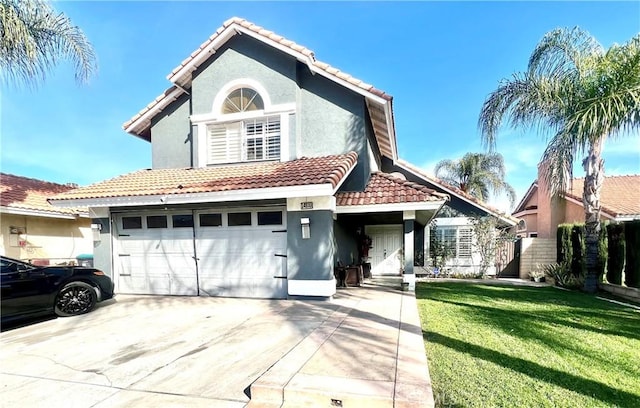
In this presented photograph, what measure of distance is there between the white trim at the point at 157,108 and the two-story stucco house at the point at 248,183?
0.06 metres

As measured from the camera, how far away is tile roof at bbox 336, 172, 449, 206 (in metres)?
9.36

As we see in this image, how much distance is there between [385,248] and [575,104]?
985cm

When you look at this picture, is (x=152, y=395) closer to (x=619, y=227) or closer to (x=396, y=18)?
(x=396, y=18)

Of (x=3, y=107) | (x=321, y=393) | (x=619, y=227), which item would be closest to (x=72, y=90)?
(x=3, y=107)

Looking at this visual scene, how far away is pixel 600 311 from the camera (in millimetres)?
8289

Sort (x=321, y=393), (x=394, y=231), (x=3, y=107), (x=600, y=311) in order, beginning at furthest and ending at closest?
(x=394, y=231) < (x=3, y=107) < (x=600, y=311) < (x=321, y=393)

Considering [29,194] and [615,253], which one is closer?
[615,253]

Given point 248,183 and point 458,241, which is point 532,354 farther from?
point 458,241

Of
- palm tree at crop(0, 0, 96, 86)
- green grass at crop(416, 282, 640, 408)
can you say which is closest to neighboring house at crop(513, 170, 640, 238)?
green grass at crop(416, 282, 640, 408)

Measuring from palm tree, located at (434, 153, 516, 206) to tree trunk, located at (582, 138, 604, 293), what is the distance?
12.3 meters

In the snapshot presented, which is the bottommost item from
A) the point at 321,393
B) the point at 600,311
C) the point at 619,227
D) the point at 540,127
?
the point at 600,311

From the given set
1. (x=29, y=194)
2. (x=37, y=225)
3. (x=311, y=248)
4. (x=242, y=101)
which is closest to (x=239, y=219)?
(x=311, y=248)

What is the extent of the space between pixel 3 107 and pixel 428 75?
59.2 feet

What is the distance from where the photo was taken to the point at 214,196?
841cm
